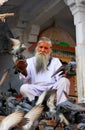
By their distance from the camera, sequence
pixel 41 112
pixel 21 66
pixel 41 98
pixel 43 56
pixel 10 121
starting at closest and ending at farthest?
1. pixel 10 121
2. pixel 41 112
3. pixel 41 98
4. pixel 21 66
5. pixel 43 56

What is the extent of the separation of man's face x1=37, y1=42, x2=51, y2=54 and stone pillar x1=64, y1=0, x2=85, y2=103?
89.2 inches

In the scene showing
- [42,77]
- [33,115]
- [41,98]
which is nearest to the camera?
[33,115]

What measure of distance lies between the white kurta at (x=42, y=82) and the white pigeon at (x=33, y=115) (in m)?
0.80

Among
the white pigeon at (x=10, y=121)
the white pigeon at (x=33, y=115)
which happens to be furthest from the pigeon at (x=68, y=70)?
the white pigeon at (x=10, y=121)

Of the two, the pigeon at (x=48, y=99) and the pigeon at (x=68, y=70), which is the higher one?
the pigeon at (x=68, y=70)

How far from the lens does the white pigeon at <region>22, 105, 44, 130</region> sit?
5.80 metres

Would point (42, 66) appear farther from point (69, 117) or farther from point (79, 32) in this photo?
point (79, 32)

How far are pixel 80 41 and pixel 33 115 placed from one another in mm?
Answer: 4353

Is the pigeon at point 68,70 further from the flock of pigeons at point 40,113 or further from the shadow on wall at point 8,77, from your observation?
the shadow on wall at point 8,77

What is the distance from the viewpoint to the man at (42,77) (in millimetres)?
6945

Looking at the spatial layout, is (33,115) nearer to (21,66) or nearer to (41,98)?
(41,98)

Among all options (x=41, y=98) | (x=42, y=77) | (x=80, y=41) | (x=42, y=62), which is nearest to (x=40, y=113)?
(x=41, y=98)

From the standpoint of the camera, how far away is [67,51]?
12.1m

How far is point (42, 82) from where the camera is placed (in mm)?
7223
